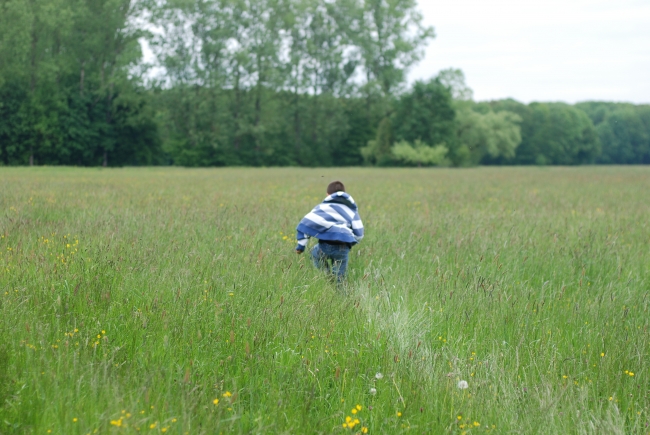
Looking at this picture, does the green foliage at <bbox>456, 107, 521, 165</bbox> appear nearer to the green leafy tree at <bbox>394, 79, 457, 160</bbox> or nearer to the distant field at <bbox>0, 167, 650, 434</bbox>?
the green leafy tree at <bbox>394, 79, 457, 160</bbox>

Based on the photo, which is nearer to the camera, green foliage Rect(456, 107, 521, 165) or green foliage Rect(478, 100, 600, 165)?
green foliage Rect(456, 107, 521, 165)

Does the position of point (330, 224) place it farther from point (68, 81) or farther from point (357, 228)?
point (68, 81)

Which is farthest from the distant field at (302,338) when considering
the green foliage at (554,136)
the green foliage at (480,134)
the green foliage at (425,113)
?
the green foliage at (554,136)

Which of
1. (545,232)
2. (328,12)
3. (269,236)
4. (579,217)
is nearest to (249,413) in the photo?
(269,236)

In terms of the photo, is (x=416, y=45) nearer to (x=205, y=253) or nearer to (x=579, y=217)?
(x=579, y=217)

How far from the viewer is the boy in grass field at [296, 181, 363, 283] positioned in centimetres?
592

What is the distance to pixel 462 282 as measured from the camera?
5.69 m

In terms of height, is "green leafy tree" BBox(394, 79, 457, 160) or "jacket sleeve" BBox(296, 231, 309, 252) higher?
"green leafy tree" BBox(394, 79, 457, 160)

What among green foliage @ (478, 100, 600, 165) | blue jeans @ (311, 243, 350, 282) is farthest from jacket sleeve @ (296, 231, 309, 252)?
green foliage @ (478, 100, 600, 165)

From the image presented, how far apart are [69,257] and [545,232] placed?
23.8ft

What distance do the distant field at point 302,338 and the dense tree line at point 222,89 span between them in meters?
38.2

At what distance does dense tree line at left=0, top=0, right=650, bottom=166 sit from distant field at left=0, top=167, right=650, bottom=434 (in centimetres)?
3816

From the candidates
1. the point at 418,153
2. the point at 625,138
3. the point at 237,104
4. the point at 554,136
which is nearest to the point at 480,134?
the point at 418,153

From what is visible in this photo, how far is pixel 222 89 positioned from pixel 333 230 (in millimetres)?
50437
